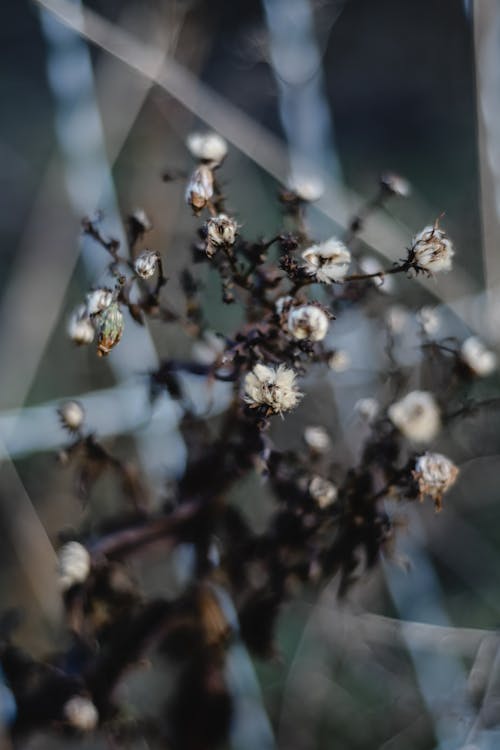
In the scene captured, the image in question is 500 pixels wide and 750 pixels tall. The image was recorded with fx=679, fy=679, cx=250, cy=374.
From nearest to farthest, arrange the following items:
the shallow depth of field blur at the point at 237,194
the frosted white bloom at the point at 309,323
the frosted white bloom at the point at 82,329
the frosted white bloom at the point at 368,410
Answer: the frosted white bloom at the point at 309,323, the frosted white bloom at the point at 82,329, the frosted white bloom at the point at 368,410, the shallow depth of field blur at the point at 237,194

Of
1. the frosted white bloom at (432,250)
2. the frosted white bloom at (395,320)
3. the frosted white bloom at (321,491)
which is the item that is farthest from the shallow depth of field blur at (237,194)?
the frosted white bloom at (432,250)

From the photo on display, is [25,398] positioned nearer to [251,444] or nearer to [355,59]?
[251,444]

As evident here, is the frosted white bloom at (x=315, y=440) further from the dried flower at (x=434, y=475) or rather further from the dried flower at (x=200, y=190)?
the dried flower at (x=200, y=190)

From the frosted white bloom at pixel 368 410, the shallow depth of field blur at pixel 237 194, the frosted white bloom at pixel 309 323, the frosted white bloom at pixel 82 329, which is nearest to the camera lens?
the frosted white bloom at pixel 309 323

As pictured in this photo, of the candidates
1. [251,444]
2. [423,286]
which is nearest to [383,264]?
[423,286]

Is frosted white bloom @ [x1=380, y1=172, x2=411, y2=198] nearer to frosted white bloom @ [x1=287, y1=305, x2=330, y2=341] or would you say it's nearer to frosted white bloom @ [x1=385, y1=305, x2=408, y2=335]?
frosted white bloom @ [x1=385, y1=305, x2=408, y2=335]

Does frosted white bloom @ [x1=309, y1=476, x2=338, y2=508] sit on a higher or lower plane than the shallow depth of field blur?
lower

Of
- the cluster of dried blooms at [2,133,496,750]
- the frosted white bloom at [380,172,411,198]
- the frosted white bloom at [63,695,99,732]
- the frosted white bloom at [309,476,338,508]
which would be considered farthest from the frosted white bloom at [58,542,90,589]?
the frosted white bloom at [380,172,411,198]
